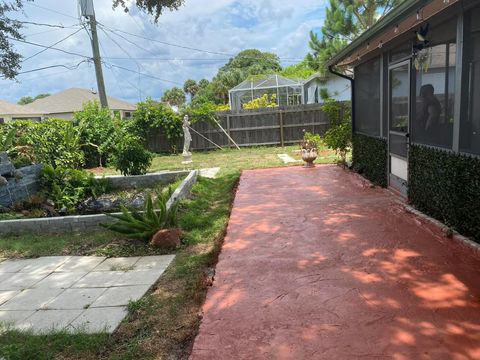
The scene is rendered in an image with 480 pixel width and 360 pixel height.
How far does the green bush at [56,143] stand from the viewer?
11781 mm

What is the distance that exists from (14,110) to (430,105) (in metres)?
33.7

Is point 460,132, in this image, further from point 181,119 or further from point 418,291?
point 181,119

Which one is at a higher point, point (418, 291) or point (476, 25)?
point (476, 25)

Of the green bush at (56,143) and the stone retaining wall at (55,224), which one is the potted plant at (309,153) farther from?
the green bush at (56,143)

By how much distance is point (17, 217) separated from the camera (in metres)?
6.89

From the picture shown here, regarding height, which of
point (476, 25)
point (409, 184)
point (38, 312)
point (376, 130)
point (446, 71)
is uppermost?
point (476, 25)

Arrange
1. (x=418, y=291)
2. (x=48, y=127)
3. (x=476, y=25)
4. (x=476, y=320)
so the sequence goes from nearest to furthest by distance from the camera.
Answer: (x=476, y=320) → (x=418, y=291) → (x=476, y=25) → (x=48, y=127)

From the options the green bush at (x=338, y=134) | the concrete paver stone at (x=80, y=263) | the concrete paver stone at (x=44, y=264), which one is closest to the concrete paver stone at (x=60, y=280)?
the concrete paver stone at (x=80, y=263)

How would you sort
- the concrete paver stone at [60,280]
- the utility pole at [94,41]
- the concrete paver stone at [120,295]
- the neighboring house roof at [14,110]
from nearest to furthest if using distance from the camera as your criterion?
1. the concrete paver stone at [120,295]
2. the concrete paver stone at [60,280]
3. the utility pole at [94,41]
4. the neighboring house roof at [14,110]

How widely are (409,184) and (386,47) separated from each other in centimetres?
258

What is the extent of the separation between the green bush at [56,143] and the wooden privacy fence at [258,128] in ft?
15.1

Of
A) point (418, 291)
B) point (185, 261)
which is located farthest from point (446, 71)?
point (185, 261)

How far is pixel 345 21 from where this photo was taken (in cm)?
1789

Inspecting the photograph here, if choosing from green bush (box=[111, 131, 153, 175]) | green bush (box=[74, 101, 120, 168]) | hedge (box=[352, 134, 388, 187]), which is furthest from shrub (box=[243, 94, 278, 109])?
green bush (box=[111, 131, 153, 175])
